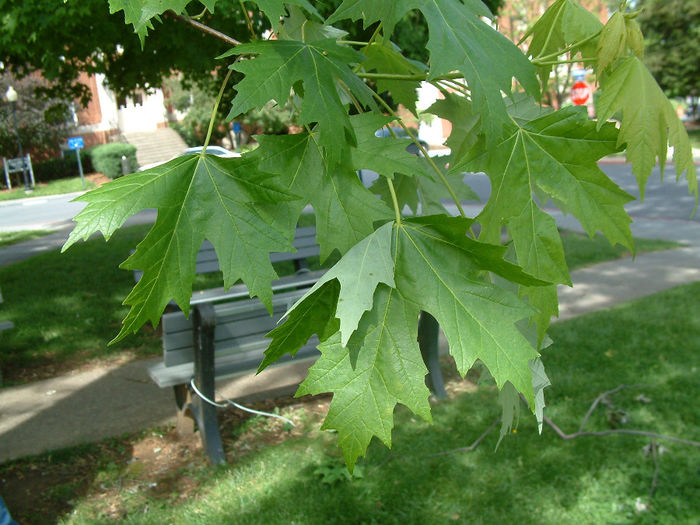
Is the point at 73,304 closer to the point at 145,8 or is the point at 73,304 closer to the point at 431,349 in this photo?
the point at 431,349

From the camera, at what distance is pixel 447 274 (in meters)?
1.03

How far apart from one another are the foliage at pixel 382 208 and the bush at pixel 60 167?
32.6 m

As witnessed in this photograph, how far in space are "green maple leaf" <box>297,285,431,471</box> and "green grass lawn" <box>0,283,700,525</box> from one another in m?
2.66

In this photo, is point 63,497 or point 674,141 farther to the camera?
point 63,497

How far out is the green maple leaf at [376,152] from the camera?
1.11m

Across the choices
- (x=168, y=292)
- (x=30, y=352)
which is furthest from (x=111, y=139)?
(x=168, y=292)

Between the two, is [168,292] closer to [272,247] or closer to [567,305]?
[272,247]

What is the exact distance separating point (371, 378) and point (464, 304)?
0.17 meters

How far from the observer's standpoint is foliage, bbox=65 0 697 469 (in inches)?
39.3

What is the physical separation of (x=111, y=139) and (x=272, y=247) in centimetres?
3600

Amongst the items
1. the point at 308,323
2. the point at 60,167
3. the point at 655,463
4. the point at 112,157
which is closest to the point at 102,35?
the point at 655,463

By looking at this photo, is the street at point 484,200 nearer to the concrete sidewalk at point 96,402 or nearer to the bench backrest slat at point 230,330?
the concrete sidewalk at point 96,402

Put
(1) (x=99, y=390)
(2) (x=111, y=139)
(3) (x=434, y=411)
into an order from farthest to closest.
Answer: (2) (x=111, y=139) < (1) (x=99, y=390) < (3) (x=434, y=411)

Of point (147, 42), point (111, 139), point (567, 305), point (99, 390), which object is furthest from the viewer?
point (111, 139)
